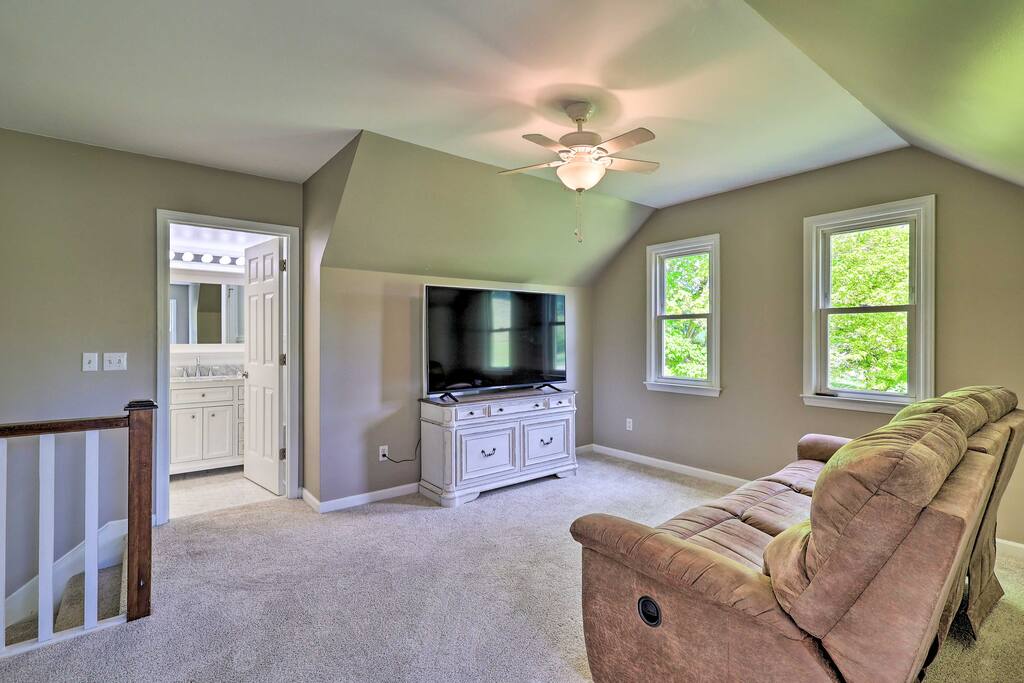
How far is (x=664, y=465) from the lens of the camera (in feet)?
15.0

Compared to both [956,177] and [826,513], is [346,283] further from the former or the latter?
[956,177]

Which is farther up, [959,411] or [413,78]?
[413,78]

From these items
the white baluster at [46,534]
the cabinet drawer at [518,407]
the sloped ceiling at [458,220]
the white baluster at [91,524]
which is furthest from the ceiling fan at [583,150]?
the white baluster at [46,534]

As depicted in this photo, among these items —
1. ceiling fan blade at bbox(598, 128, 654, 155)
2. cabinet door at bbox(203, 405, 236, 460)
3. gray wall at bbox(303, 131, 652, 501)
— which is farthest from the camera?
cabinet door at bbox(203, 405, 236, 460)

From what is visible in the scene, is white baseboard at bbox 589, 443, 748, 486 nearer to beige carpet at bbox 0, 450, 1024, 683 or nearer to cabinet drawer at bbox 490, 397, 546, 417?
beige carpet at bbox 0, 450, 1024, 683

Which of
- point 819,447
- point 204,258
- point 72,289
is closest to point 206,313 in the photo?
point 204,258

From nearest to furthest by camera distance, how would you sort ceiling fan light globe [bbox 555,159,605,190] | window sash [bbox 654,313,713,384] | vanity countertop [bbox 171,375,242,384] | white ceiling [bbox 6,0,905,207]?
white ceiling [bbox 6,0,905,207], ceiling fan light globe [bbox 555,159,605,190], window sash [bbox 654,313,713,384], vanity countertop [bbox 171,375,242,384]

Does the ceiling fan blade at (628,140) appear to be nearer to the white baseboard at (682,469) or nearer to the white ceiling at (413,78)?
the white ceiling at (413,78)

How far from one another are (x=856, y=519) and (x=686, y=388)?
3.34 meters

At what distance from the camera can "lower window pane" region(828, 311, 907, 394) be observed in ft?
10.6

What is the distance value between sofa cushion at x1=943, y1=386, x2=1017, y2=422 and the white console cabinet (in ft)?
8.92

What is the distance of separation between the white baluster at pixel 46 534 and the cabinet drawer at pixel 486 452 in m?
2.23

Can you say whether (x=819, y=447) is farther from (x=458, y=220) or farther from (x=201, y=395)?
Result: (x=201, y=395)

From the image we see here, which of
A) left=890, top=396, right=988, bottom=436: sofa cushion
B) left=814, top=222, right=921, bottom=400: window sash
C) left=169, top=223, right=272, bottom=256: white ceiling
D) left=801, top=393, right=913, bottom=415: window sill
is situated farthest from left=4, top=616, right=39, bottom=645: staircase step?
left=814, top=222, right=921, bottom=400: window sash
